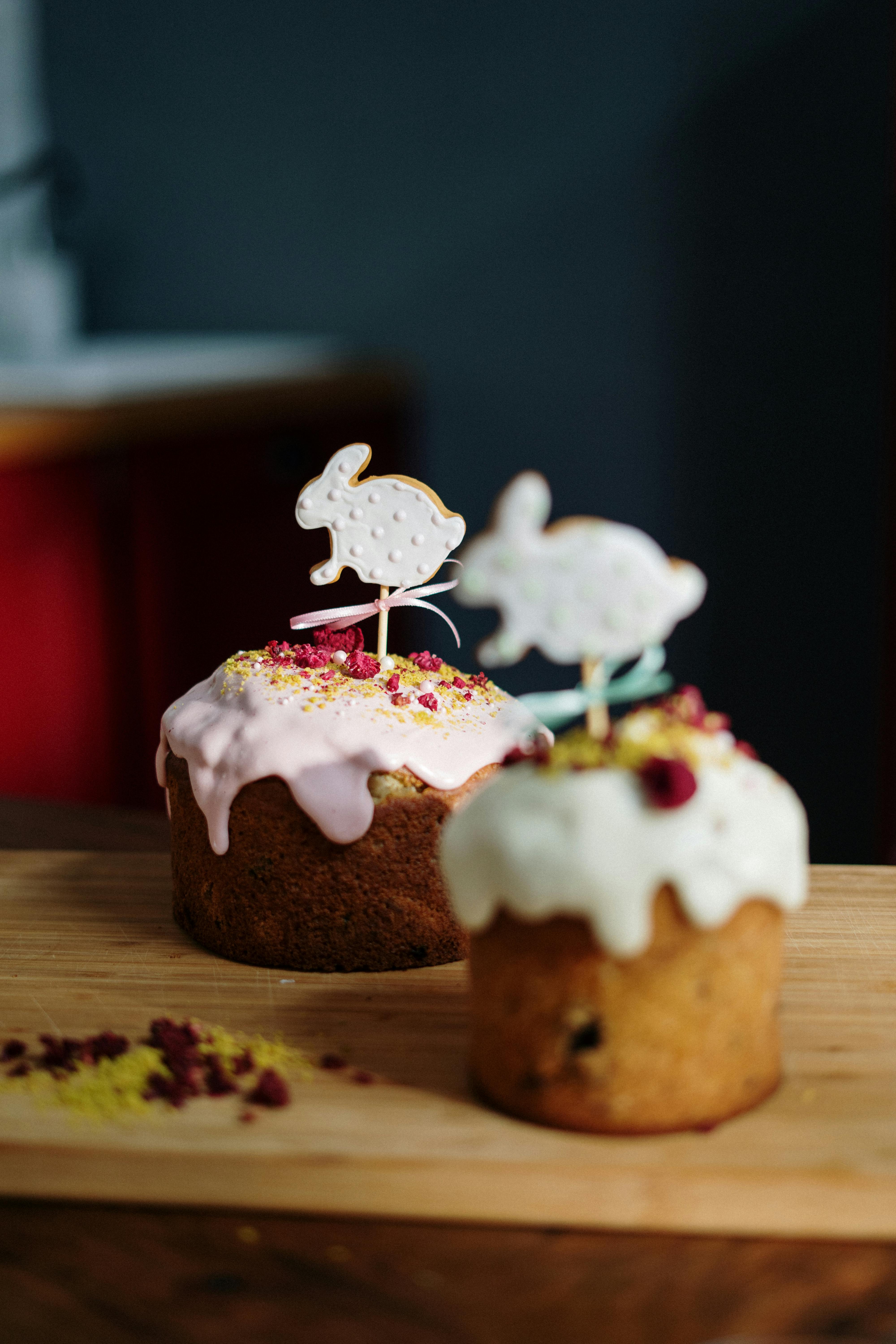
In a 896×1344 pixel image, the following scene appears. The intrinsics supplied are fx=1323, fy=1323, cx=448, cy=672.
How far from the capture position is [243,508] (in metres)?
2.98

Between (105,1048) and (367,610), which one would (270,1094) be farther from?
(367,610)

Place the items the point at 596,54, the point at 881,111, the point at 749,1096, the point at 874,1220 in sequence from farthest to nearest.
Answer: the point at 596,54 → the point at 881,111 → the point at 749,1096 → the point at 874,1220

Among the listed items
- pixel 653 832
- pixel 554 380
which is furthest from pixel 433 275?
pixel 653 832

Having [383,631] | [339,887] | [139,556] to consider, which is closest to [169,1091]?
[339,887]

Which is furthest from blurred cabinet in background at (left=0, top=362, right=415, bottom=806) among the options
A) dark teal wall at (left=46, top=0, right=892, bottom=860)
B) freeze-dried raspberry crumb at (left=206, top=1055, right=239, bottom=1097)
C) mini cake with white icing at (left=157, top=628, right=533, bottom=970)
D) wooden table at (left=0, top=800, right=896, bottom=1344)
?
wooden table at (left=0, top=800, right=896, bottom=1344)

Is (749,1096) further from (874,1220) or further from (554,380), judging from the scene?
(554,380)

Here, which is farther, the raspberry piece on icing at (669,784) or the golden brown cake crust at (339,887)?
the golden brown cake crust at (339,887)

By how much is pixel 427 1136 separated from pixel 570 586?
40 cm

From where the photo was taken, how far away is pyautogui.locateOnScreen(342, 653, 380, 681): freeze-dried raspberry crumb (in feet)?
4.47

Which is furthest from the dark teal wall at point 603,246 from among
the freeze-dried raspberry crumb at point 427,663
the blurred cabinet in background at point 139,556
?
the freeze-dried raspberry crumb at point 427,663

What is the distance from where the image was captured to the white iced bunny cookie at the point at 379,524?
1.33 metres

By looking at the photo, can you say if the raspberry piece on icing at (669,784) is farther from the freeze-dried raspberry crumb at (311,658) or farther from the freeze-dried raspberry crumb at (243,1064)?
the freeze-dried raspberry crumb at (311,658)

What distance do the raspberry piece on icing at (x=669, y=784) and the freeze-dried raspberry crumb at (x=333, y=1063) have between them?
339 mm

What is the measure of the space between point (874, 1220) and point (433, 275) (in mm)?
2858
